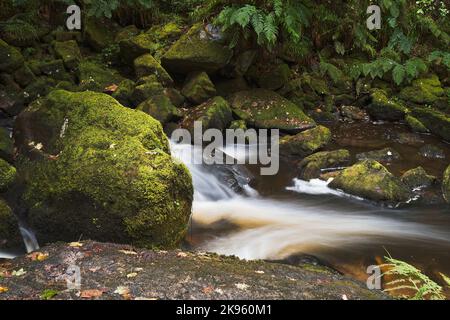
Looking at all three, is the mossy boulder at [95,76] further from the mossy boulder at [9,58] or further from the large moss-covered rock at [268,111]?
the large moss-covered rock at [268,111]

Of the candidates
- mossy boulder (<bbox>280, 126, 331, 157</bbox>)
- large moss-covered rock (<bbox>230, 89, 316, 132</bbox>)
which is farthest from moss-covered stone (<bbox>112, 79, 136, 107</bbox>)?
mossy boulder (<bbox>280, 126, 331, 157</bbox>)

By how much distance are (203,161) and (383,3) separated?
6101mm

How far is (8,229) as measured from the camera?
480cm

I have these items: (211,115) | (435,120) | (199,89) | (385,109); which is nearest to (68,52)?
(199,89)

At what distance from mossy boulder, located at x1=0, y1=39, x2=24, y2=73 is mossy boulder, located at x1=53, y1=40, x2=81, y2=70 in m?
1.00

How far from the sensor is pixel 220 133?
30.6 ft

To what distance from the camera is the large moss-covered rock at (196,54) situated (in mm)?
9859

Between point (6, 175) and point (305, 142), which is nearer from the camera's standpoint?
point (6, 175)

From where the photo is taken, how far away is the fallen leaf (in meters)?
3.34

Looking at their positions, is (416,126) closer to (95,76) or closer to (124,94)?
(124,94)

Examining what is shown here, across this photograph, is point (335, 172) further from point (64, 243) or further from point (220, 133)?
point (64, 243)

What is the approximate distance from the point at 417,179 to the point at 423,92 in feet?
15.9

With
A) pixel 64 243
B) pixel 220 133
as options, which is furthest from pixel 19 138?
pixel 220 133

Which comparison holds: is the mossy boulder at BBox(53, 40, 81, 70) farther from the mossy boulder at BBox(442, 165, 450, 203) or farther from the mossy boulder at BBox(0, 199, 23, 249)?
the mossy boulder at BBox(442, 165, 450, 203)
